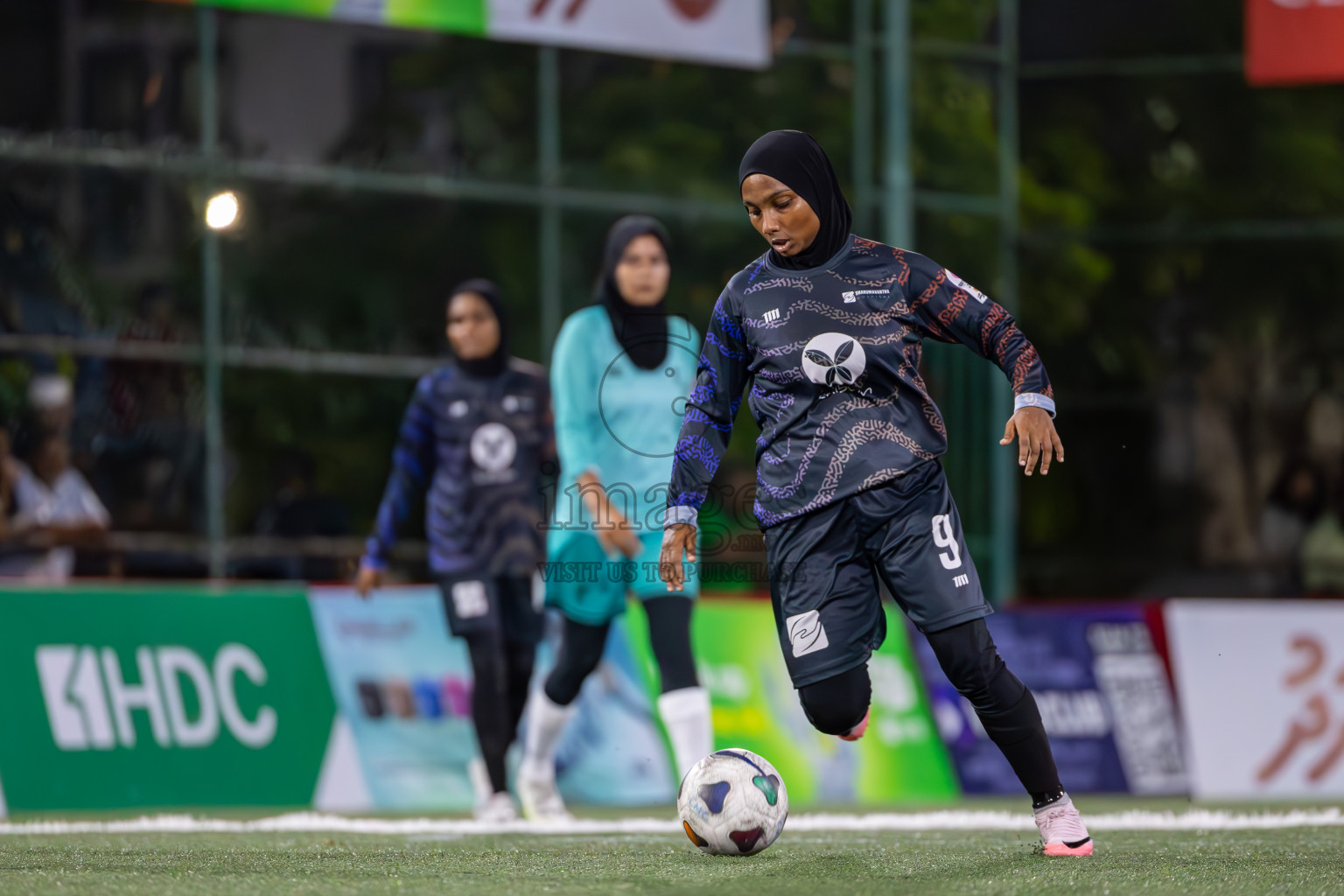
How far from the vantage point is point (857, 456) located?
5.79 meters

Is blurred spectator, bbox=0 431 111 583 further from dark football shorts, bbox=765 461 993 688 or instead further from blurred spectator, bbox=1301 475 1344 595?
blurred spectator, bbox=1301 475 1344 595

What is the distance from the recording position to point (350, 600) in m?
10.6

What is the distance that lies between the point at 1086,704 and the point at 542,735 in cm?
409

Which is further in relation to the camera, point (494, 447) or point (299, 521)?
point (299, 521)

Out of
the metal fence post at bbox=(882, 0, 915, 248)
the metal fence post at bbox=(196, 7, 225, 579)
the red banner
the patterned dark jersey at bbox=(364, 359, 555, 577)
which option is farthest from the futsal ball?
the metal fence post at bbox=(882, 0, 915, 248)

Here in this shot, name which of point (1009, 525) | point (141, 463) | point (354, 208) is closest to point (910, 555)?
point (141, 463)

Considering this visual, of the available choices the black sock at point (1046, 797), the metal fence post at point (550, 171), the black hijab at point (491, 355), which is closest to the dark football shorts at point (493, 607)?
the black hijab at point (491, 355)

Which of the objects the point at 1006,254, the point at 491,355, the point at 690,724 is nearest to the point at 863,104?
the point at 1006,254

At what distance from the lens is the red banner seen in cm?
1586

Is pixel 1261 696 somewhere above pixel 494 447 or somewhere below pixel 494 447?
below

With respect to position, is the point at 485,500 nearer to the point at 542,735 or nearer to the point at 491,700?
the point at 491,700

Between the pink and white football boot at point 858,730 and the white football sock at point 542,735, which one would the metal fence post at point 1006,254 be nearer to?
the white football sock at point 542,735

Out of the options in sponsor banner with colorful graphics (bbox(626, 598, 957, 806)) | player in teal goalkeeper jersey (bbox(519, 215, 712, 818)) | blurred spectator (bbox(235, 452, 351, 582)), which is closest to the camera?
player in teal goalkeeper jersey (bbox(519, 215, 712, 818))

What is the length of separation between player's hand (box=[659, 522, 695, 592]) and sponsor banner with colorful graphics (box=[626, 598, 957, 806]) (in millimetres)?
4921
